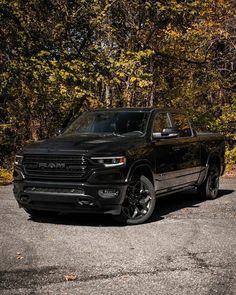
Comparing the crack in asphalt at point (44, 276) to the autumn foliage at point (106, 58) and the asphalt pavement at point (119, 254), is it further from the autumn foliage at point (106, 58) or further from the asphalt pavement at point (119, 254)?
the autumn foliage at point (106, 58)

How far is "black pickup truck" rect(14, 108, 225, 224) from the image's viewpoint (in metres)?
7.89

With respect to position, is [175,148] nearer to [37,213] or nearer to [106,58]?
[37,213]

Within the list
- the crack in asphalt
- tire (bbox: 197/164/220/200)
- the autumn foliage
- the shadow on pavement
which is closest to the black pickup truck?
the shadow on pavement

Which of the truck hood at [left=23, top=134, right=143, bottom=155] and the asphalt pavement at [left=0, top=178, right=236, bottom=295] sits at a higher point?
the truck hood at [left=23, top=134, right=143, bottom=155]

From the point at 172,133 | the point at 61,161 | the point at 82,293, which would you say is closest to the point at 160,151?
the point at 172,133

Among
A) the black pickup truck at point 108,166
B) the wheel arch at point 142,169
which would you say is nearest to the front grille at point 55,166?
the black pickup truck at point 108,166

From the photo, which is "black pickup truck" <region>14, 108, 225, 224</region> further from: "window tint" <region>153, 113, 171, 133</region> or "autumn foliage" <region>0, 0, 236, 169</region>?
"autumn foliage" <region>0, 0, 236, 169</region>

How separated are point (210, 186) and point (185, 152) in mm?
1639

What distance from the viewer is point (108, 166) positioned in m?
7.93

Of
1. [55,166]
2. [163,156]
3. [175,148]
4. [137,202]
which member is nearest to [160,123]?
[175,148]

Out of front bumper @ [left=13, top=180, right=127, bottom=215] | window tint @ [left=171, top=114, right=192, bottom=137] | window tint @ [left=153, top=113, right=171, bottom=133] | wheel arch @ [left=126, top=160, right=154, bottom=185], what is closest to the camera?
front bumper @ [left=13, top=180, right=127, bottom=215]

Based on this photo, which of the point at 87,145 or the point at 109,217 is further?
the point at 109,217

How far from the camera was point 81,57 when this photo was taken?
55.2 feet

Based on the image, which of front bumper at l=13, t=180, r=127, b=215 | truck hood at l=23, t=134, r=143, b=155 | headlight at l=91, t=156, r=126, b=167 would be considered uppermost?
truck hood at l=23, t=134, r=143, b=155
